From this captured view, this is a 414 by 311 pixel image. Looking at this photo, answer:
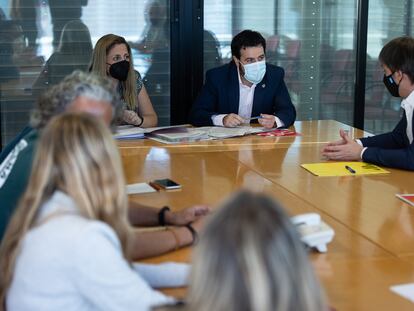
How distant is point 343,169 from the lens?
9.99ft

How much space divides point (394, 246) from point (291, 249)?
1.12 m

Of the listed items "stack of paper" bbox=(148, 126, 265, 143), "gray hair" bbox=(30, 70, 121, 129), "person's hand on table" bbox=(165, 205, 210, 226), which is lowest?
"person's hand on table" bbox=(165, 205, 210, 226)

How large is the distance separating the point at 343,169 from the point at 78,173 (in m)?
1.82

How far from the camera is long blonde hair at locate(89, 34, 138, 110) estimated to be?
Result: 4156mm

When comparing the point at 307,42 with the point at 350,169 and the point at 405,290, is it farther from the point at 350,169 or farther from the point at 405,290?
the point at 405,290

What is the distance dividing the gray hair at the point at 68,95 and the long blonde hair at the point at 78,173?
546 millimetres

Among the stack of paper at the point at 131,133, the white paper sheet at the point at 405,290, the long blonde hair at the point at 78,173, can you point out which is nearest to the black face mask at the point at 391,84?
the stack of paper at the point at 131,133

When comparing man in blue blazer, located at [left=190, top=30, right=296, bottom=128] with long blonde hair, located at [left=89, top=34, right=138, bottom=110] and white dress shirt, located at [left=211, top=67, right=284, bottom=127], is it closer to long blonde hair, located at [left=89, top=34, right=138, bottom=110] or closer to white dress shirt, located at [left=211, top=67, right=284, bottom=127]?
white dress shirt, located at [left=211, top=67, right=284, bottom=127]

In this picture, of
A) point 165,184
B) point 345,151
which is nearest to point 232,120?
point 345,151

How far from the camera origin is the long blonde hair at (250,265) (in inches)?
38.8

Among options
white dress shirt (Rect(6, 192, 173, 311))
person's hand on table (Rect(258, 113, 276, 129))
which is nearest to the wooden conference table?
person's hand on table (Rect(258, 113, 276, 129))

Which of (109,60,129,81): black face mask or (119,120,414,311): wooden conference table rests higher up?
(109,60,129,81): black face mask

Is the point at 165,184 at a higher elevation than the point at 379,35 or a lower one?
lower

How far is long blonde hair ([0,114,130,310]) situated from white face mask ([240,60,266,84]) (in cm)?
280
